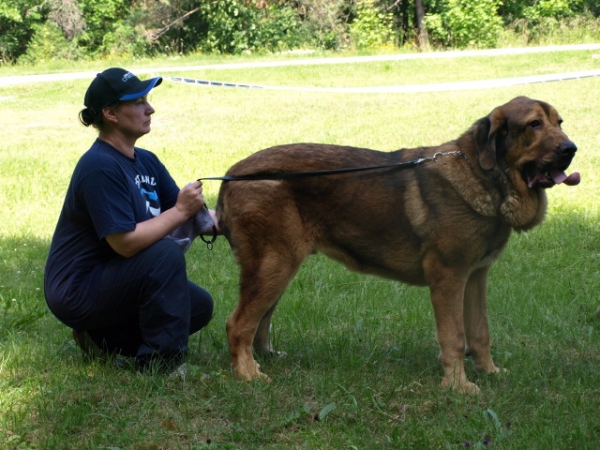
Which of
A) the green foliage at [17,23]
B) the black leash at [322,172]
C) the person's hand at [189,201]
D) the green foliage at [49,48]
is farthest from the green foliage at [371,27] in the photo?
the person's hand at [189,201]

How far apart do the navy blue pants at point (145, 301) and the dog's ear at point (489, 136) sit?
1.83 m

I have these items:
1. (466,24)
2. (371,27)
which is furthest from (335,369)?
(371,27)

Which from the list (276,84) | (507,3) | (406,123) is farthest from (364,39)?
(406,123)

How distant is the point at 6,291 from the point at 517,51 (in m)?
21.9

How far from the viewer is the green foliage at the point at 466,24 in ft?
104

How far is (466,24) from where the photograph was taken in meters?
32.1

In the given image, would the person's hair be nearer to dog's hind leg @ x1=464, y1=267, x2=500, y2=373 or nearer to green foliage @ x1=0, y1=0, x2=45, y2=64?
dog's hind leg @ x1=464, y1=267, x2=500, y2=373

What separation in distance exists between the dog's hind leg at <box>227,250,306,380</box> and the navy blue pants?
0.30 meters

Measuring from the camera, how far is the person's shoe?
5.14 m

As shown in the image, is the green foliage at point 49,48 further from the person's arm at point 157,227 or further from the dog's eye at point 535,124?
the dog's eye at point 535,124

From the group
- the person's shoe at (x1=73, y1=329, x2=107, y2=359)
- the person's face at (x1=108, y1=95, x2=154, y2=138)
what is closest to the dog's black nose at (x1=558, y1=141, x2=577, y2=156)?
the person's face at (x1=108, y1=95, x2=154, y2=138)

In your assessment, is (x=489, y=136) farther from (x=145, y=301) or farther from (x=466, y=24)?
(x=466, y=24)

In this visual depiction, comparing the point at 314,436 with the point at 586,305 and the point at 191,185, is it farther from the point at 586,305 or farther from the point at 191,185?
the point at 586,305

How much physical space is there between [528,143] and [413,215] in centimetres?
77
